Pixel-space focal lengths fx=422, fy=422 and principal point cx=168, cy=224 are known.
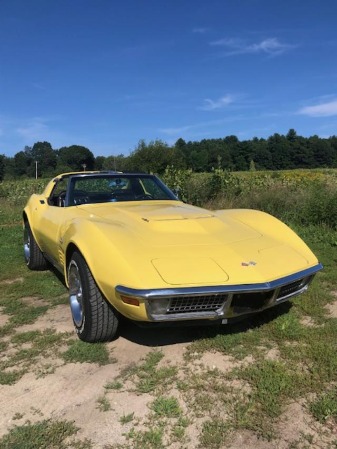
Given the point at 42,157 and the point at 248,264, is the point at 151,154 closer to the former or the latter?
the point at 42,157

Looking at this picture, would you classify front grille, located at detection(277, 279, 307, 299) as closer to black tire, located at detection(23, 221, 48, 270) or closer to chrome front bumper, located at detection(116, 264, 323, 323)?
chrome front bumper, located at detection(116, 264, 323, 323)

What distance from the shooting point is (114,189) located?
4.91 metres

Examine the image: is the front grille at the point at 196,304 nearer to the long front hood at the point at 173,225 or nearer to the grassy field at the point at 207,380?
the grassy field at the point at 207,380

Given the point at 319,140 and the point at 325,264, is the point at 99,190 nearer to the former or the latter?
the point at 325,264

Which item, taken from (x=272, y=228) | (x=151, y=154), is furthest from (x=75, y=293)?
(x=151, y=154)

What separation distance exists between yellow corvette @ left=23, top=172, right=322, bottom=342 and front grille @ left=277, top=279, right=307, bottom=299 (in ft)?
0.04

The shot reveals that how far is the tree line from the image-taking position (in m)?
67.6

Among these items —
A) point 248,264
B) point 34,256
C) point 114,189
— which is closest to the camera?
point 248,264

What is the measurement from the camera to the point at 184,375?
2.85 metres

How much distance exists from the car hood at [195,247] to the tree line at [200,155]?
61098mm

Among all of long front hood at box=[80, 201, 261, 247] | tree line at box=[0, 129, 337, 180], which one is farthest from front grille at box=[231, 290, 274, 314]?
tree line at box=[0, 129, 337, 180]

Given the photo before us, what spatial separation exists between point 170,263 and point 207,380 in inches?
31.9

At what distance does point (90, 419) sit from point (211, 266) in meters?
1.25

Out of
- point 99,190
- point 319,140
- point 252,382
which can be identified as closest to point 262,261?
point 252,382
